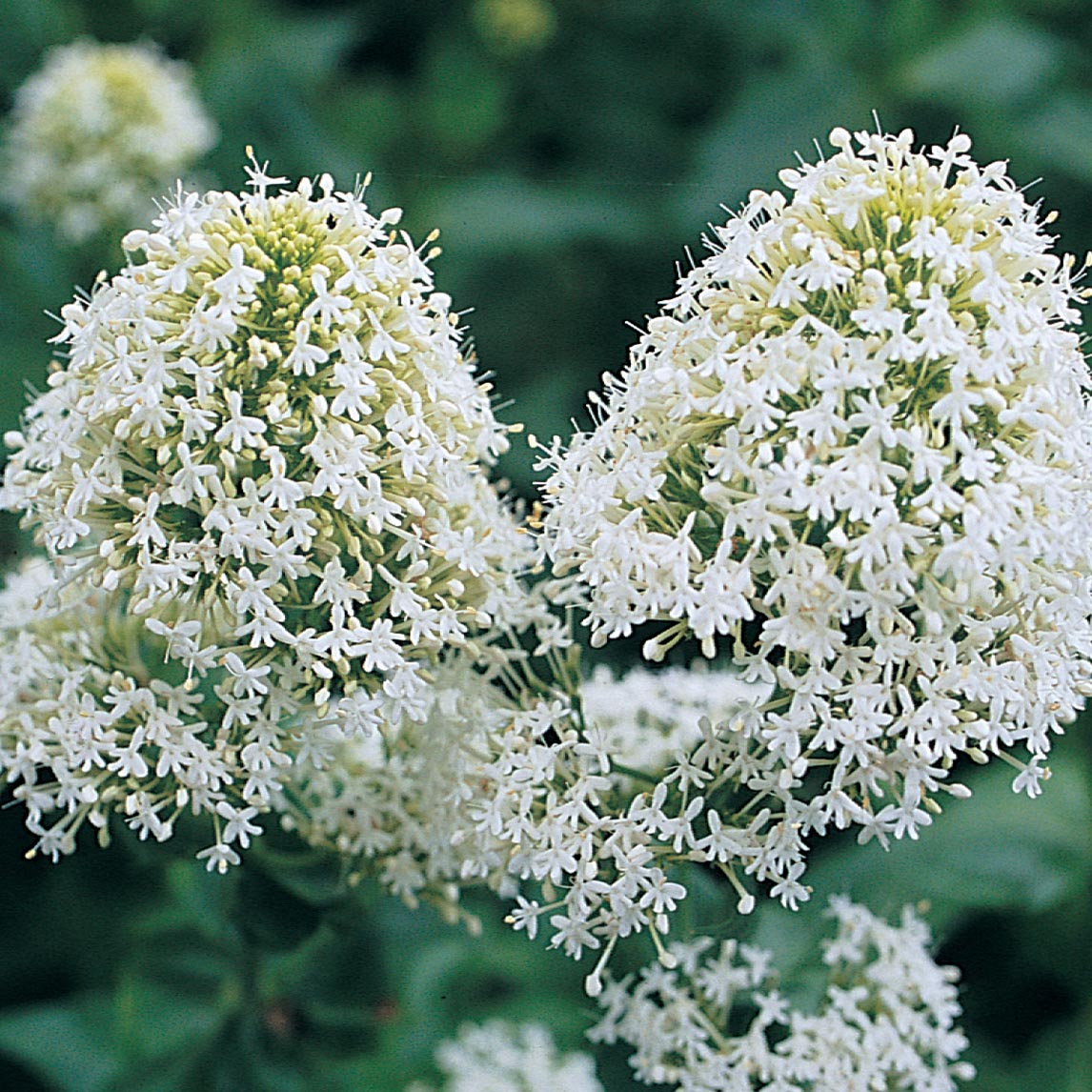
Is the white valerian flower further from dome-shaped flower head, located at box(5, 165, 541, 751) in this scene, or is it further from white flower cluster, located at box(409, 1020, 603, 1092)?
white flower cluster, located at box(409, 1020, 603, 1092)

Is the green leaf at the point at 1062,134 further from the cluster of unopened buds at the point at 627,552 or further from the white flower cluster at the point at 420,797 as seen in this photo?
the white flower cluster at the point at 420,797

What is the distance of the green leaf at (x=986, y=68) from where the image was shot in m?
5.46

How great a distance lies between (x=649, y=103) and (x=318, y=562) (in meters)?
5.07

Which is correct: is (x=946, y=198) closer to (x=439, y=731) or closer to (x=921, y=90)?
(x=439, y=731)

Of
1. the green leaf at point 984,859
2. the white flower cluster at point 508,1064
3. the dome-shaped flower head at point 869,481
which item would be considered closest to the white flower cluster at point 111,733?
the dome-shaped flower head at point 869,481

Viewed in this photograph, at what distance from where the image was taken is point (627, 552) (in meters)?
2.09

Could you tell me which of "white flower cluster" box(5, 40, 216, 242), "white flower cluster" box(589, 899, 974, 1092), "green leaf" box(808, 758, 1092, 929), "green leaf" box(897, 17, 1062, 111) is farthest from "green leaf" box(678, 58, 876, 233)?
"white flower cluster" box(589, 899, 974, 1092)

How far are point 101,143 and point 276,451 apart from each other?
3.82 metres

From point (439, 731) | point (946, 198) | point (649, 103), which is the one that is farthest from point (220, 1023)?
point (649, 103)

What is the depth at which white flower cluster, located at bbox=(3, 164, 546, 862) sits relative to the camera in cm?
218

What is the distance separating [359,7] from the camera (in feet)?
23.0

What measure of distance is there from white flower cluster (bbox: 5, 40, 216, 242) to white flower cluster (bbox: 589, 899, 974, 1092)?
3.78 m

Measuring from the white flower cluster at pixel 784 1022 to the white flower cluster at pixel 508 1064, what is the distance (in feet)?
2.99

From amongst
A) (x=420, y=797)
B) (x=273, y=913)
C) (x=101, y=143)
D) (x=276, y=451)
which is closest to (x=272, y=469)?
(x=276, y=451)
